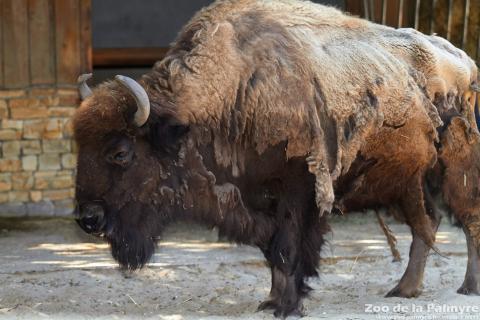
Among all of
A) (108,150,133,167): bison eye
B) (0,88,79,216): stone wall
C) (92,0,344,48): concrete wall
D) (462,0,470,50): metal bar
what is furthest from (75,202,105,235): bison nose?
(92,0,344,48): concrete wall

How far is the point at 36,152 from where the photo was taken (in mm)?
9500

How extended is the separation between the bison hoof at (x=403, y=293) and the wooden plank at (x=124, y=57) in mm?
6265

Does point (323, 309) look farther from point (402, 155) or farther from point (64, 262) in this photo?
point (64, 262)

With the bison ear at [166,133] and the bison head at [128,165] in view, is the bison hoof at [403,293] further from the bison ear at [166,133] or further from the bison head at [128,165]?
the bison ear at [166,133]

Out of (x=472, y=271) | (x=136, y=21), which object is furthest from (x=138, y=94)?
(x=136, y=21)

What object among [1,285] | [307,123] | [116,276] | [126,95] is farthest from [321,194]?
[1,285]

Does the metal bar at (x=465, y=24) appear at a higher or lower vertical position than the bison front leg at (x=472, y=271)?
higher

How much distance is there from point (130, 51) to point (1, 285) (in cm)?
604

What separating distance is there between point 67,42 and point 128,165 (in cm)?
399

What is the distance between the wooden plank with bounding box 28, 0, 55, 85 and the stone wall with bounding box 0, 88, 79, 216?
0.51 feet

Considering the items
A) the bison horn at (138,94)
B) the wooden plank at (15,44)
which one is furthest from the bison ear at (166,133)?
the wooden plank at (15,44)

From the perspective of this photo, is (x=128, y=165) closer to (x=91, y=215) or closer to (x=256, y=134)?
(x=91, y=215)

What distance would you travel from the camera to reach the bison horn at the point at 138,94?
5500 millimetres

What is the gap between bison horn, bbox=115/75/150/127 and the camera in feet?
18.0
